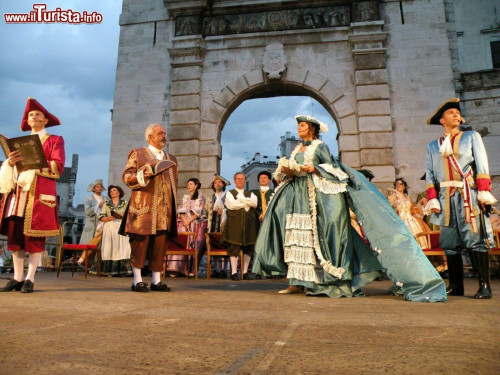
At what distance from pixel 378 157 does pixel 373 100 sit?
1543mm

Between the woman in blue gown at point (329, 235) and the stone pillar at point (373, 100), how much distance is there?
5502mm

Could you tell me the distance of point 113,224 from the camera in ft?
27.8

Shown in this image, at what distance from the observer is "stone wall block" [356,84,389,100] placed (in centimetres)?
998

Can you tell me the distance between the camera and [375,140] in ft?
32.0

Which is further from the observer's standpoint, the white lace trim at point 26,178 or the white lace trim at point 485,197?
the white lace trim at point 26,178

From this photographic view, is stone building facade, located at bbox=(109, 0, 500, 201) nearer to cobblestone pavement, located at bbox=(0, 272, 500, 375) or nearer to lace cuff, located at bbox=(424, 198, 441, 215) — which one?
lace cuff, located at bbox=(424, 198, 441, 215)

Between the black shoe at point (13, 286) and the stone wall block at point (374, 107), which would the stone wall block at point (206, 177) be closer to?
the stone wall block at point (374, 107)

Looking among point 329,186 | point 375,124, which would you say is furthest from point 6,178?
point 375,124

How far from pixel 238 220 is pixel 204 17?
6842 mm

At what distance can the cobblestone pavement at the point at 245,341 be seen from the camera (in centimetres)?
123

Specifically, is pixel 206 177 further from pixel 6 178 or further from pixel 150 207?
pixel 6 178

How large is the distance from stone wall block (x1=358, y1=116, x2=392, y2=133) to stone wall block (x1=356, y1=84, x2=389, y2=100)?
55 cm

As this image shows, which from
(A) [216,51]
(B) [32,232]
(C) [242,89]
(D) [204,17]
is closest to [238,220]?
(B) [32,232]

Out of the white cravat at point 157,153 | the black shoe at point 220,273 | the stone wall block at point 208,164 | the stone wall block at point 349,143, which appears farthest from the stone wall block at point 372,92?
the white cravat at point 157,153
